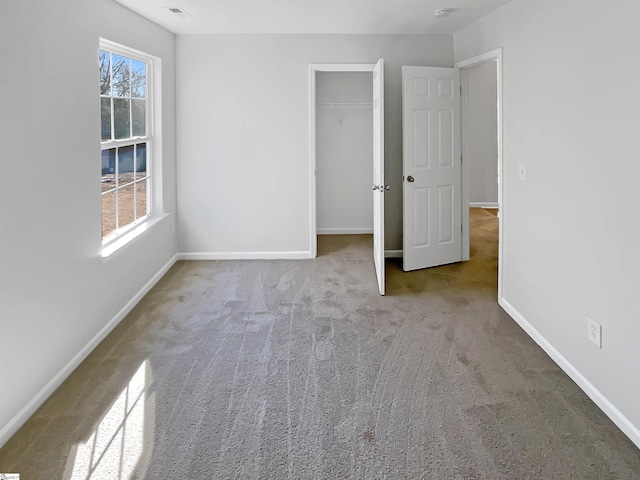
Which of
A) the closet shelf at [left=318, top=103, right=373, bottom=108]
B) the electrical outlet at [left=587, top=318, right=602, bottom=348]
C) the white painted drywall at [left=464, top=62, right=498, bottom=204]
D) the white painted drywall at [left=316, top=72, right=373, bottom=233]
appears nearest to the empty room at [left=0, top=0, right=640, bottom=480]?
the electrical outlet at [left=587, top=318, right=602, bottom=348]

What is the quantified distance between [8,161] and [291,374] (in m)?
1.79

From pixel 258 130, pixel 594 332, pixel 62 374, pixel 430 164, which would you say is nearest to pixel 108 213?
pixel 62 374

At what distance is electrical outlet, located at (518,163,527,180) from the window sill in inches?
118

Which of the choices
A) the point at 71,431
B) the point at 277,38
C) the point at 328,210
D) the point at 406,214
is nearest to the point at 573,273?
the point at 406,214

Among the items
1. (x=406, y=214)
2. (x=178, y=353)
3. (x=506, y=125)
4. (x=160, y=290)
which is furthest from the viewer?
(x=406, y=214)

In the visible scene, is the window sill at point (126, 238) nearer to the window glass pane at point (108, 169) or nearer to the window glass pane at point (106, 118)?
the window glass pane at point (108, 169)

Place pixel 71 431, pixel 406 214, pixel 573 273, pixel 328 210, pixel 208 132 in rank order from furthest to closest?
pixel 328 210
pixel 208 132
pixel 406 214
pixel 573 273
pixel 71 431

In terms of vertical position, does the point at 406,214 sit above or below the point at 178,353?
above

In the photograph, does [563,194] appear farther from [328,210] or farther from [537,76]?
[328,210]

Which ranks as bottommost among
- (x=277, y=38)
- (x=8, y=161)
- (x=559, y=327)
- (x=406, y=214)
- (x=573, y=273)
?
(x=559, y=327)

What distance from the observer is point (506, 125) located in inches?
151

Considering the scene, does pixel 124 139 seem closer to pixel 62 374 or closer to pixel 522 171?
pixel 62 374

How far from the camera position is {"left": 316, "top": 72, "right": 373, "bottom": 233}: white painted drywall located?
6.61 m

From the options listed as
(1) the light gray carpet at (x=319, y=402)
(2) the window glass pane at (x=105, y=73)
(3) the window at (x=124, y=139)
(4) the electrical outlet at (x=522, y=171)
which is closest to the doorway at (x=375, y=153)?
(1) the light gray carpet at (x=319, y=402)
